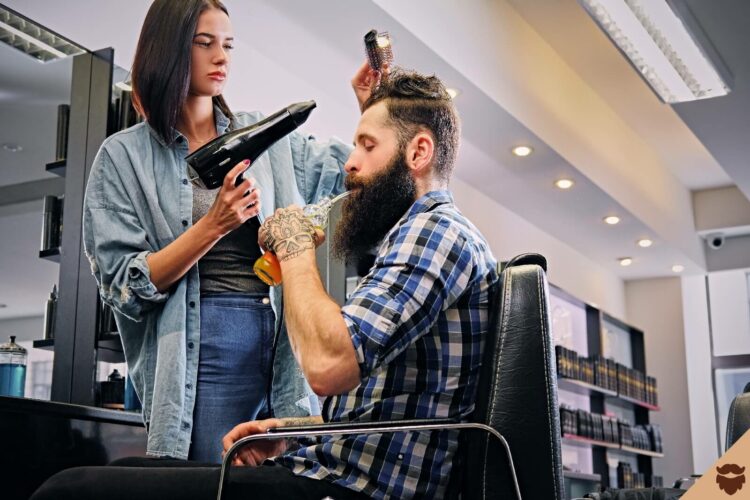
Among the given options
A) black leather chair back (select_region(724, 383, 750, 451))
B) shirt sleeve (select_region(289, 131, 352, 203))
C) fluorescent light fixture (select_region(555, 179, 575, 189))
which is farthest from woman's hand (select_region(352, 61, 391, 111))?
fluorescent light fixture (select_region(555, 179, 575, 189))

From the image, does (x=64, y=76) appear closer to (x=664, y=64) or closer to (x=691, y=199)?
(x=664, y=64)

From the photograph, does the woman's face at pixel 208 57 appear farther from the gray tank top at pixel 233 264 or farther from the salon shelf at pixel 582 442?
the salon shelf at pixel 582 442

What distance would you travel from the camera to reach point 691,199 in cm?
868

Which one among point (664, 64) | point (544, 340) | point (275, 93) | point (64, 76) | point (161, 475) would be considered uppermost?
point (664, 64)

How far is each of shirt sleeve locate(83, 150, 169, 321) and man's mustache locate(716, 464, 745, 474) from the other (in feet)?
3.64

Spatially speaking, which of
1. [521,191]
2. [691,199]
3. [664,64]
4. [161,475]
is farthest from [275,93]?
[691,199]

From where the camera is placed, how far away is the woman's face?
76.0 inches

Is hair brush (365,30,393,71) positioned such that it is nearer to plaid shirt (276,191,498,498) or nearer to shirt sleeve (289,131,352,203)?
shirt sleeve (289,131,352,203)

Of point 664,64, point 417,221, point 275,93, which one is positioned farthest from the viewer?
point 664,64

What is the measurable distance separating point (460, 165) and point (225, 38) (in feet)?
13.9

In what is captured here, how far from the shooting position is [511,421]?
1287 millimetres

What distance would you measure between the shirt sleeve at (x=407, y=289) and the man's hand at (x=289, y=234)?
170 millimetres

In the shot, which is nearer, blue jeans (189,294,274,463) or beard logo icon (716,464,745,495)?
beard logo icon (716,464,745,495)

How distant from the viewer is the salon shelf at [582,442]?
6.54m
